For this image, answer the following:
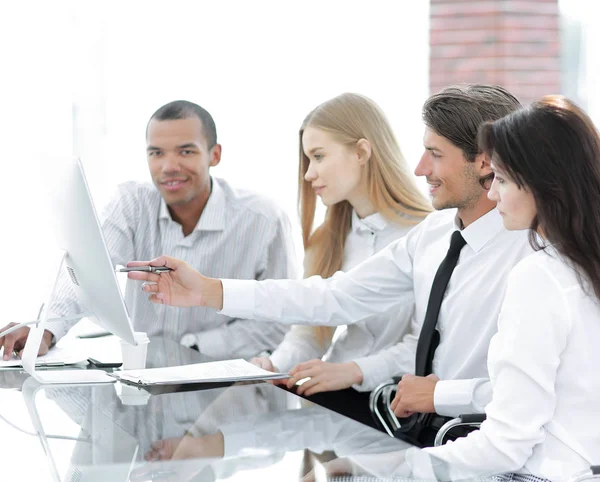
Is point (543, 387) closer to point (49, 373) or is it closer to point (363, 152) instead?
point (49, 373)

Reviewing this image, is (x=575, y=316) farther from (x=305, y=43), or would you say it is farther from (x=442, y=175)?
(x=305, y=43)

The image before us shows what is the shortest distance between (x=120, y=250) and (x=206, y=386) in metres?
1.24

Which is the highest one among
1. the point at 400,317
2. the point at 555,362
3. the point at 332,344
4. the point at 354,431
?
the point at 555,362

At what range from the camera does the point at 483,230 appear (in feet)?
6.43

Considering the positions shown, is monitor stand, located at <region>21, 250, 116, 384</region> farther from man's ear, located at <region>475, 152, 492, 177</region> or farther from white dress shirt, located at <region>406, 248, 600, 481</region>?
man's ear, located at <region>475, 152, 492, 177</region>

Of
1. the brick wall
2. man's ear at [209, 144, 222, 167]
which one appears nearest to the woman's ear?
man's ear at [209, 144, 222, 167]

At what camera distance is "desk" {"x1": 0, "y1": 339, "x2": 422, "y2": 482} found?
1.18 meters

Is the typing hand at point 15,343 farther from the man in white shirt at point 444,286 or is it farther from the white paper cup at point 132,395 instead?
the white paper cup at point 132,395

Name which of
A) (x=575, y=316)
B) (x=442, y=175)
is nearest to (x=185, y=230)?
(x=442, y=175)

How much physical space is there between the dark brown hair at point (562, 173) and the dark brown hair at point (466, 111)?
0.53 meters

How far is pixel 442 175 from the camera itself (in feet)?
6.57

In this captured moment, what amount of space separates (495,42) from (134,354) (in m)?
3.01

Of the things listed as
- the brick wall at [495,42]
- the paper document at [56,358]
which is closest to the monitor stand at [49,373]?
the paper document at [56,358]

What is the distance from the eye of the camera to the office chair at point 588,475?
1201 millimetres
